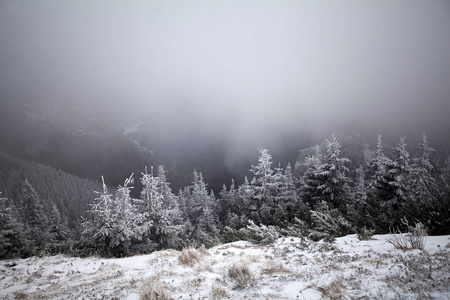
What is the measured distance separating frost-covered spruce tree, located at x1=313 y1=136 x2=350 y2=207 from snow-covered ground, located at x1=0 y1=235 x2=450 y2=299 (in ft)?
51.6

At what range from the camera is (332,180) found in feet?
71.2

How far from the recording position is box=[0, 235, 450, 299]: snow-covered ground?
11.5ft

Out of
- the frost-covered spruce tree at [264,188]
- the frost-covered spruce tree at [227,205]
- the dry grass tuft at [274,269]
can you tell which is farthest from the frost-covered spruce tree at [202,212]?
the dry grass tuft at [274,269]

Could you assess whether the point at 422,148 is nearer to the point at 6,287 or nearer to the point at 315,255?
the point at 315,255

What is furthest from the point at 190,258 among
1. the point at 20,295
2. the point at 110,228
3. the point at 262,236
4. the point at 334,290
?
the point at 110,228

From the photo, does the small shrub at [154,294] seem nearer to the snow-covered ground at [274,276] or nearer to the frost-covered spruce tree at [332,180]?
the snow-covered ground at [274,276]

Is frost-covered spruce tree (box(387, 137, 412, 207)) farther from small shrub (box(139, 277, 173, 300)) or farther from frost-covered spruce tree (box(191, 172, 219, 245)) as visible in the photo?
small shrub (box(139, 277, 173, 300))

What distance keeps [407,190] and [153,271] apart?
80.2ft

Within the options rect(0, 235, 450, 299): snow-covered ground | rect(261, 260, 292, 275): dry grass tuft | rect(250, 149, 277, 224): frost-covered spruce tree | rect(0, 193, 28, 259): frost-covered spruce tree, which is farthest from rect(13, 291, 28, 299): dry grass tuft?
rect(250, 149, 277, 224): frost-covered spruce tree

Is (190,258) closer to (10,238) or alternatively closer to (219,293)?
(219,293)

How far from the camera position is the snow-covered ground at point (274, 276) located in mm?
3508

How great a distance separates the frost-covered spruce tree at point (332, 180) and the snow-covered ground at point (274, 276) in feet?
51.6

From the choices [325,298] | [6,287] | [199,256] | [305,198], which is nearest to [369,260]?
[325,298]

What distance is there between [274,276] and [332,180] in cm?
1963
